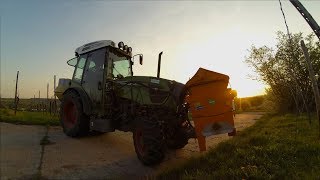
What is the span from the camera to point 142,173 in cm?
801

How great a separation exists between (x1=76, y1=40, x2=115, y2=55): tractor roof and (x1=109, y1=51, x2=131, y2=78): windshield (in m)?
0.32

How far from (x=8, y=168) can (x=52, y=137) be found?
3.68m

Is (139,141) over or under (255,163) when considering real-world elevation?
over

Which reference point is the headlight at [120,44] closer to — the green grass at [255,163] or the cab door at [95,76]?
the cab door at [95,76]

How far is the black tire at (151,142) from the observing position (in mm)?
8141

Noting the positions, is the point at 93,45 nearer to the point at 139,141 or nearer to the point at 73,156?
the point at 73,156

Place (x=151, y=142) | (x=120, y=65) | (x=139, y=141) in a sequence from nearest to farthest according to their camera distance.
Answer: (x=151, y=142) < (x=139, y=141) < (x=120, y=65)

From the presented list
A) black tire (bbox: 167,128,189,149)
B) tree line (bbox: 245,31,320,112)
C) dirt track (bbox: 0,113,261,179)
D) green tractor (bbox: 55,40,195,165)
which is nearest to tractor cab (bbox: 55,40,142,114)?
green tractor (bbox: 55,40,195,165)

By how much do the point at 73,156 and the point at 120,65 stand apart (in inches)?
137

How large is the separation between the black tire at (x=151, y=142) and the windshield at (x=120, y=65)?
Result: 2.91 m

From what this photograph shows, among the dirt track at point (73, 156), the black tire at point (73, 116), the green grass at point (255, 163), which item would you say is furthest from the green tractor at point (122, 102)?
the green grass at point (255, 163)

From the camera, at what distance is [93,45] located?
1151 cm

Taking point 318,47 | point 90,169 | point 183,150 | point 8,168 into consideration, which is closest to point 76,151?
point 90,169

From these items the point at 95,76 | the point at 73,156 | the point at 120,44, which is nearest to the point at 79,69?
the point at 95,76
